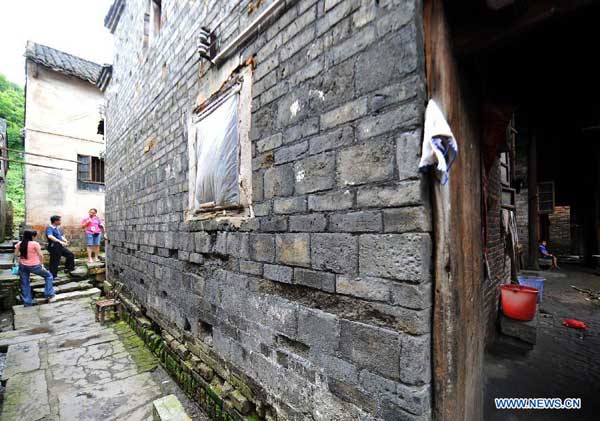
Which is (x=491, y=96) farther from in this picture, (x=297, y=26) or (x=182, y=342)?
(x=182, y=342)

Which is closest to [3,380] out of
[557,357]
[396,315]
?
[396,315]

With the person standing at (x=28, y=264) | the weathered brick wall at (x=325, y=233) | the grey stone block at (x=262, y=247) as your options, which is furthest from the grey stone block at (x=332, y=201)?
the person standing at (x=28, y=264)

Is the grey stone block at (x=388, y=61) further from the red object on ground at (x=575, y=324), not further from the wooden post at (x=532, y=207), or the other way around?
the wooden post at (x=532, y=207)

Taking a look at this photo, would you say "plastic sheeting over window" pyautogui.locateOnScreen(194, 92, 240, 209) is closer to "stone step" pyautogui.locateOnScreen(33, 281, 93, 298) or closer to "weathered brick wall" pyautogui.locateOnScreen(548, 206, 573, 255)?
"stone step" pyautogui.locateOnScreen(33, 281, 93, 298)

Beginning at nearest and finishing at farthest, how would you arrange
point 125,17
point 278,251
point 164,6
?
point 278,251 → point 164,6 → point 125,17

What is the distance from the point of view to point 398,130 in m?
1.44

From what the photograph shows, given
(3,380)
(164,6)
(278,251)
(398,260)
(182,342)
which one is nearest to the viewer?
(398,260)

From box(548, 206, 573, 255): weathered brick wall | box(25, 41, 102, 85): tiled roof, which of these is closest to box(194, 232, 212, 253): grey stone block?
box(25, 41, 102, 85): tiled roof

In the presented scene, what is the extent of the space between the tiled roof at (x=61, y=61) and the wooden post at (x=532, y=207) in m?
15.5

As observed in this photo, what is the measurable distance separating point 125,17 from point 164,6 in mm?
2769

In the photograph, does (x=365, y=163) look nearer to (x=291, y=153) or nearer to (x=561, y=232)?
(x=291, y=153)

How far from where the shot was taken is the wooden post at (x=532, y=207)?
8.72m

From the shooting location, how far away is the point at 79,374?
349 centimetres

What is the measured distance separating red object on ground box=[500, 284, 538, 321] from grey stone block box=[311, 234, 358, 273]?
3.60 m
